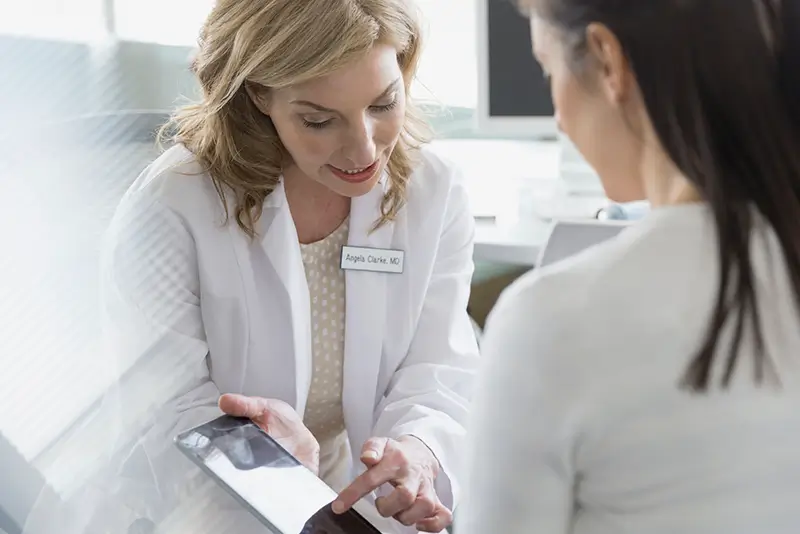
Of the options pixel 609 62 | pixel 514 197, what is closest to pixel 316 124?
pixel 609 62

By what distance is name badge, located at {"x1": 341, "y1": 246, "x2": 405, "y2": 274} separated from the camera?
1105 mm

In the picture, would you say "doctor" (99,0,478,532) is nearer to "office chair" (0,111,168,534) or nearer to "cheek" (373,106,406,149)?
"cheek" (373,106,406,149)

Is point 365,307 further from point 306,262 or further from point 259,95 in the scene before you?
point 259,95

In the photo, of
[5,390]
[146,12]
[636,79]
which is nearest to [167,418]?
[5,390]

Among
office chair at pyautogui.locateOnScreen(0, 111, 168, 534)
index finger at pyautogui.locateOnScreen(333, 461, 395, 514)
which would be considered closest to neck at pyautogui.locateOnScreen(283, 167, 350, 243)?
office chair at pyautogui.locateOnScreen(0, 111, 168, 534)

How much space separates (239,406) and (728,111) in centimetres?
68

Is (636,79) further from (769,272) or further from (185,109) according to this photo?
(185,109)

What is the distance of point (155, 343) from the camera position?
42.8 inches

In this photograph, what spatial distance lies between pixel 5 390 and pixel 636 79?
3.11ft

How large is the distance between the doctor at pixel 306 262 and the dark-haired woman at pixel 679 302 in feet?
1.57

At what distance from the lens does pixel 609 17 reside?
0.47 m

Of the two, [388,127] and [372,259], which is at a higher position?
[388,127]

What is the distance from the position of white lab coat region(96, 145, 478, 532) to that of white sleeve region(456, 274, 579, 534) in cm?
51

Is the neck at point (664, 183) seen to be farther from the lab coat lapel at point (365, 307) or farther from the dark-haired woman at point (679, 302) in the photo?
the lab coat lapel at point (365, 307)
